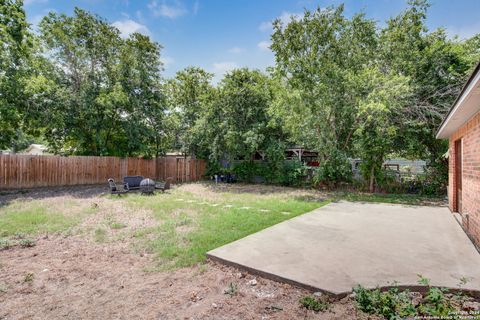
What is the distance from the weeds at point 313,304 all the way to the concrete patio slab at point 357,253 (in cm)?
20

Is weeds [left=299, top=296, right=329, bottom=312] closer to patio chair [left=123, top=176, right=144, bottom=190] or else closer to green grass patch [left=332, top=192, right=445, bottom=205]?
green grass patch [left=332, top=192, right=445, bottom=205]

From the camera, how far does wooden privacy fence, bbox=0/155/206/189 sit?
38.9 ft

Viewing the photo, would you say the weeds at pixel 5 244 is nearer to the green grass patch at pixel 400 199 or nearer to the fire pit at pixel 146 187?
the fire pit at pixel 146 187

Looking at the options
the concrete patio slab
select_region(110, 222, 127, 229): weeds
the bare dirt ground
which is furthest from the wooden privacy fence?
the concrete patio slab

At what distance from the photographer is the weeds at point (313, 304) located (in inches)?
103

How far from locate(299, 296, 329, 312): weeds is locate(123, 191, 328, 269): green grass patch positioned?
1.75 meters

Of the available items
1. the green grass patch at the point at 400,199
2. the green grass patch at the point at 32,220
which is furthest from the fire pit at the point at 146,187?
the green grass patch at the point at 400,199

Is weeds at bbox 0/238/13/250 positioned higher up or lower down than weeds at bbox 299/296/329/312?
lower down

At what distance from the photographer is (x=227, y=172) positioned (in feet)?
55.3

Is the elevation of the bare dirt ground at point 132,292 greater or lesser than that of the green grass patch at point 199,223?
lesser

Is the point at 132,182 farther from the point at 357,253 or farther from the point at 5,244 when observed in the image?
the point at 357,253

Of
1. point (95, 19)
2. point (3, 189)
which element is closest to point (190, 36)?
point (95, 19)

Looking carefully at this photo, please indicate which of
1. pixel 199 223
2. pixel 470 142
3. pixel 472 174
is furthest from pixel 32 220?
pixel 470 142

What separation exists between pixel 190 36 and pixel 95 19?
22.7 ft
